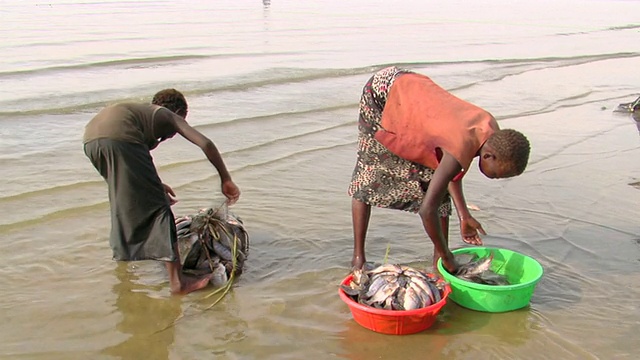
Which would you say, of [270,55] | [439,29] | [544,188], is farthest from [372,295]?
[439,29]

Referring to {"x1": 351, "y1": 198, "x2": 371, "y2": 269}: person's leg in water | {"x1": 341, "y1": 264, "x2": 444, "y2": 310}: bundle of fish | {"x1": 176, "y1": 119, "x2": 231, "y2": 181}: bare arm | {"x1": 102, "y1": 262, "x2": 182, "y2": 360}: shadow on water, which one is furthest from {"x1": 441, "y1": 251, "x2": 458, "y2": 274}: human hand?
{"x1": 102, "y1": 262, "x2": 182, "y2": 360}: shadow on water

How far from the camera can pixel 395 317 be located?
3566 millimetres

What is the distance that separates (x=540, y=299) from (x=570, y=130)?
5604mm

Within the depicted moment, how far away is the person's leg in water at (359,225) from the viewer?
439 centimetres

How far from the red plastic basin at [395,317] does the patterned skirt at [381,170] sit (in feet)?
2.36

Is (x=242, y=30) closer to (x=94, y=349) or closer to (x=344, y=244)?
(x=344, y=244)

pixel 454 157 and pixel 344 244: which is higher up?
pixel 454 157

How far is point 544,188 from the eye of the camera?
660 centimetres

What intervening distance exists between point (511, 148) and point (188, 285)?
2173 mm

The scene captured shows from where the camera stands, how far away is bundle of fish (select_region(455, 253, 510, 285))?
398 cm

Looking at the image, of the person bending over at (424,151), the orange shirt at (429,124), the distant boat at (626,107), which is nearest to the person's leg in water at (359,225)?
the person bending over at (424,151)

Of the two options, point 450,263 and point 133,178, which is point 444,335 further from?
point 133,178

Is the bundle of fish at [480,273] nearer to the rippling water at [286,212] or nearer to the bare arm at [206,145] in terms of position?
the rippling water at [286,212]

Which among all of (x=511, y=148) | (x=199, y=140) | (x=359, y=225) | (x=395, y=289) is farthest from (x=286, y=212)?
(x=511, y=148)
